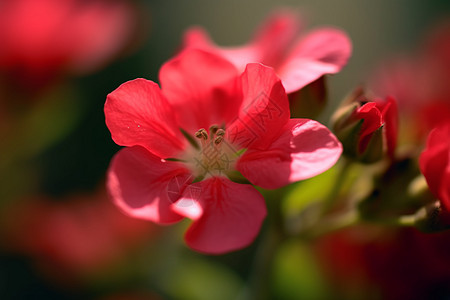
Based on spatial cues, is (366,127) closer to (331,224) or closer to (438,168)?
(438,168)

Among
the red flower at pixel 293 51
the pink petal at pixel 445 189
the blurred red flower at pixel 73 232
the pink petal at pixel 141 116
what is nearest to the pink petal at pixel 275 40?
the red flower at pixel 293 51

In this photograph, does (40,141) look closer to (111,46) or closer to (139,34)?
(111,46)

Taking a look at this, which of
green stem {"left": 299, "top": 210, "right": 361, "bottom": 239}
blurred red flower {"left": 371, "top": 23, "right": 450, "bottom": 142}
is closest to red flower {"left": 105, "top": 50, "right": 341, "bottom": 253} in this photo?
green stem {"left": 299, "top": 210, "right": 361, "bottom": 239}

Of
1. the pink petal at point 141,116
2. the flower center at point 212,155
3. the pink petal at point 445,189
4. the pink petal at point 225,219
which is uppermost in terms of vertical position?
the pink petal at point 141,116

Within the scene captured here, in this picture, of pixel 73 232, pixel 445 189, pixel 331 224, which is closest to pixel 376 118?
pixel 445 189

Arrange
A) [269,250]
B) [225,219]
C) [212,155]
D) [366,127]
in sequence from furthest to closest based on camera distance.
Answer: [269,250]
[212,155]
[366,127]
[225,219]

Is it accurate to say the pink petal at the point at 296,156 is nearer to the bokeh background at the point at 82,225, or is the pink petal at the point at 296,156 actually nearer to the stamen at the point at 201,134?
the stamen at the point at 201,134

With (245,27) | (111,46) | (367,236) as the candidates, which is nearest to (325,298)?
(367,236)
